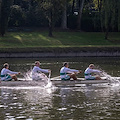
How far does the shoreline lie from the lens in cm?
5772

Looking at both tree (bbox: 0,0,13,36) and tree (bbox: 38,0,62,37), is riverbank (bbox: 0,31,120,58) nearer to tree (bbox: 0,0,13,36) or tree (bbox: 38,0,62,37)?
tree (bbox: 0,0,13,36)

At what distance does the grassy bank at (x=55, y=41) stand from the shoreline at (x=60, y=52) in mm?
239

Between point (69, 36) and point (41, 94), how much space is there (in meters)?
46.9

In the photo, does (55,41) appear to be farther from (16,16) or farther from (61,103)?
(61,103)

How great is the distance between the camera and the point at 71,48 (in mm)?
58906

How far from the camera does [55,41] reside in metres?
67.6

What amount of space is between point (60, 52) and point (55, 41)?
9.27m

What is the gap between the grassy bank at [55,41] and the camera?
60216mm

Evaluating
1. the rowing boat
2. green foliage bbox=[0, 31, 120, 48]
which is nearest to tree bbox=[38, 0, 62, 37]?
green foliage bbox=[0, 31, 120, 48]

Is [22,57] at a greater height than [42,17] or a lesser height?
lesser

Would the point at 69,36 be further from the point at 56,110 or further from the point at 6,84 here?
the point at 56,110

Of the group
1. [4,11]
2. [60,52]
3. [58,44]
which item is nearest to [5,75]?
[60,52]

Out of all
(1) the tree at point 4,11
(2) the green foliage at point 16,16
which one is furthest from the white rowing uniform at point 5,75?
(2) the green foliage at point 16,16

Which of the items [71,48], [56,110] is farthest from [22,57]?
[56,110]
